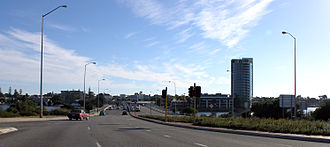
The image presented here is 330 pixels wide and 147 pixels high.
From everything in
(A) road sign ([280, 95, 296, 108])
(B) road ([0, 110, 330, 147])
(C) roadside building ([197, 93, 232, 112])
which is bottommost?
(C) roadside building ([197, 93, 232, 112])

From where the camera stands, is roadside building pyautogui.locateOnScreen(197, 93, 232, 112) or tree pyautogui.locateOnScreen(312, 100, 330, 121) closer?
tree pyautogui.locateOnScreen(312, 100, 330, 121)

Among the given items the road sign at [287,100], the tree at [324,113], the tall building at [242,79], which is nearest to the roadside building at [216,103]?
the tall building at [242,79]

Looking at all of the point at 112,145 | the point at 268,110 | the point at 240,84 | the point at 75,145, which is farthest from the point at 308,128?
the point at 240,84

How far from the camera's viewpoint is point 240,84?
15650 centimetres

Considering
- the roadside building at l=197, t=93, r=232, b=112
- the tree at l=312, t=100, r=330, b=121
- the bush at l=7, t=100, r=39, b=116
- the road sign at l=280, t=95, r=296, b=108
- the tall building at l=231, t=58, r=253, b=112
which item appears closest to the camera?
the road sign at l=280, t=95, r=296, b=108

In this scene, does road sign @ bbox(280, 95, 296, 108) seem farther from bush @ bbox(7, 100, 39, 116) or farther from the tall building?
the tall building

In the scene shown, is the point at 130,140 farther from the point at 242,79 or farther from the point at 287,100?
the point at 242,79

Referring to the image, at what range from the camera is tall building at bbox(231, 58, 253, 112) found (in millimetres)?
141625

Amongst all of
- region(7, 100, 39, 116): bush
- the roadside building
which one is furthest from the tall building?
region(7, 100, 39, 116): bush

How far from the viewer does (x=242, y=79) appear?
15088 cm

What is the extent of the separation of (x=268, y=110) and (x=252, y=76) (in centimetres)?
7878

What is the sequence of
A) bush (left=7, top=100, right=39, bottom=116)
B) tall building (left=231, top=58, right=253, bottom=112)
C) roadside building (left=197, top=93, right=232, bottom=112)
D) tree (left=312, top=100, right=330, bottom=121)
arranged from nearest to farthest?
bush (left=7, top=100, right=39, bottom=116) → tree (left=312, top=100, right=330, bottom=121) → tall building (left=231, top=58, right=253, bottom=112) → roadside building (left=197, top=93, right=232, bottom=112)

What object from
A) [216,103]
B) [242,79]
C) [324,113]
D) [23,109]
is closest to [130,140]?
[324,113]

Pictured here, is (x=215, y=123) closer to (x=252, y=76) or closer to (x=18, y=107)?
(x=18, y=107)
